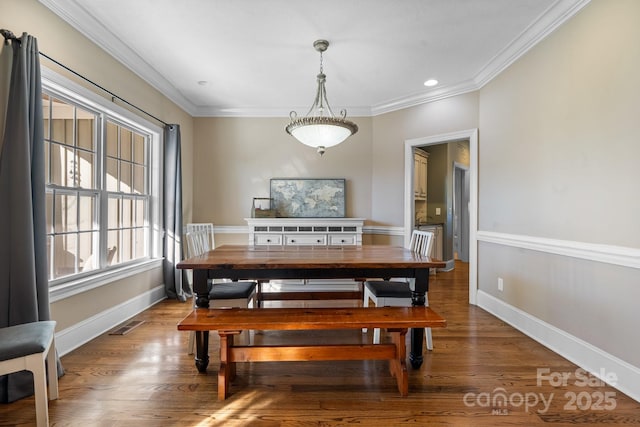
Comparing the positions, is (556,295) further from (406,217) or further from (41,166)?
(41,166)

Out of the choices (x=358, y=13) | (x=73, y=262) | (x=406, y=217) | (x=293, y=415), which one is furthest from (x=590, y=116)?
(x=73, y=262)

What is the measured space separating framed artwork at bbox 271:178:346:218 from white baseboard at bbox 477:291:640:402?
237 cm

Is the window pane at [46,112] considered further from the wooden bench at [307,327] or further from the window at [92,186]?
the wooden bench at [307,327]

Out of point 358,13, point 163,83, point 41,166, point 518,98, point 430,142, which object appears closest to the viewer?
point 41,166

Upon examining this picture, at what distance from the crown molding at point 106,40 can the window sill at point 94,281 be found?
2.00 metres

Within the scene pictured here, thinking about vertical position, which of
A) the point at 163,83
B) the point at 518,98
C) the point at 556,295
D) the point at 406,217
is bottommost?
the point at 556,295

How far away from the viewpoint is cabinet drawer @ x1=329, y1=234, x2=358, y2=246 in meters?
4.19

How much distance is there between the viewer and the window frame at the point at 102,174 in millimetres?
2256

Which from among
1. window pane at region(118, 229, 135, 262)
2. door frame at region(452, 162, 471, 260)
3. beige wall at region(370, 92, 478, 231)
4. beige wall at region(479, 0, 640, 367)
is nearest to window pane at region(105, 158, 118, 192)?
window pane at region(118, 229, 135, 262)

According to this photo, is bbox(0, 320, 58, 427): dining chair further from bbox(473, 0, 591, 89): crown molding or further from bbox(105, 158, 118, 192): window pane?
bbox(473, 0, 591, 89): crown molding

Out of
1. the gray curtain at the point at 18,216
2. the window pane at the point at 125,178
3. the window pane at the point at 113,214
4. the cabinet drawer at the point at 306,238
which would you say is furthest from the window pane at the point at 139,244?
the cabinet drawer at the point at 306,238

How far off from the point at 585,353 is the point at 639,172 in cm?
127

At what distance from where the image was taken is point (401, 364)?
6.06 feet

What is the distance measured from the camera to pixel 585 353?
213cm
